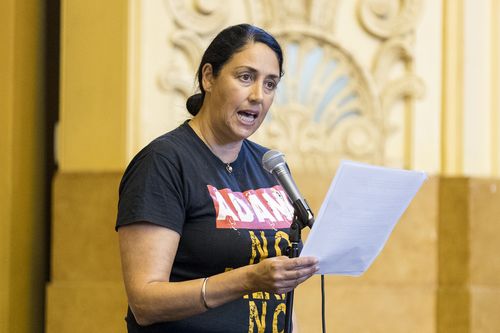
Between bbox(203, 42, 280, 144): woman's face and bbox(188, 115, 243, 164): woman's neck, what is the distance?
3cm

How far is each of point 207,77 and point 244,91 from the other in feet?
0.52

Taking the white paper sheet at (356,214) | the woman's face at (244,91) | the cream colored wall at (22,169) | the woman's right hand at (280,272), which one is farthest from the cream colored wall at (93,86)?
the woman's right hand at (280,272)

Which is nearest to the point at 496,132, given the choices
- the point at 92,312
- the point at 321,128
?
the point at 321,128

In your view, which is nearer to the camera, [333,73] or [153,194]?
[153,194]

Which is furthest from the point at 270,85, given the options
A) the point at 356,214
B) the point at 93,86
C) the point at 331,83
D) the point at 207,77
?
the point at 331,83

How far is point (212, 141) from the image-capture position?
8.46 ft

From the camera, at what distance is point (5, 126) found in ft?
14.0

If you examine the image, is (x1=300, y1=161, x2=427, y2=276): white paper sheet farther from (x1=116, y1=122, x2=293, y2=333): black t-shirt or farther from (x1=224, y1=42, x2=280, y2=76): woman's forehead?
(x1=224, y1=42, x2=280, y2=76): woman's forehead

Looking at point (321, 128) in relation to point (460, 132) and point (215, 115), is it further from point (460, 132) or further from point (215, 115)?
point (215, 115)

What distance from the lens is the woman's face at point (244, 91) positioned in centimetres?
249

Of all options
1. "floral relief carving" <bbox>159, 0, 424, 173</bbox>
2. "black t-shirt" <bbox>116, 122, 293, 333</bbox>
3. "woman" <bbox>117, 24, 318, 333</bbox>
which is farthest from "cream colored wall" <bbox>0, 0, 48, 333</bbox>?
"black t-shirt" <bbox>116, 122, 293, 333</bbox>

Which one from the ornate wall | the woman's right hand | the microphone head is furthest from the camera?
the ornate wall

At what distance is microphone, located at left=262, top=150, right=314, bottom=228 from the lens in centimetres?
225

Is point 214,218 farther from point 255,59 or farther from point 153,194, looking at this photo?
point 255,59
